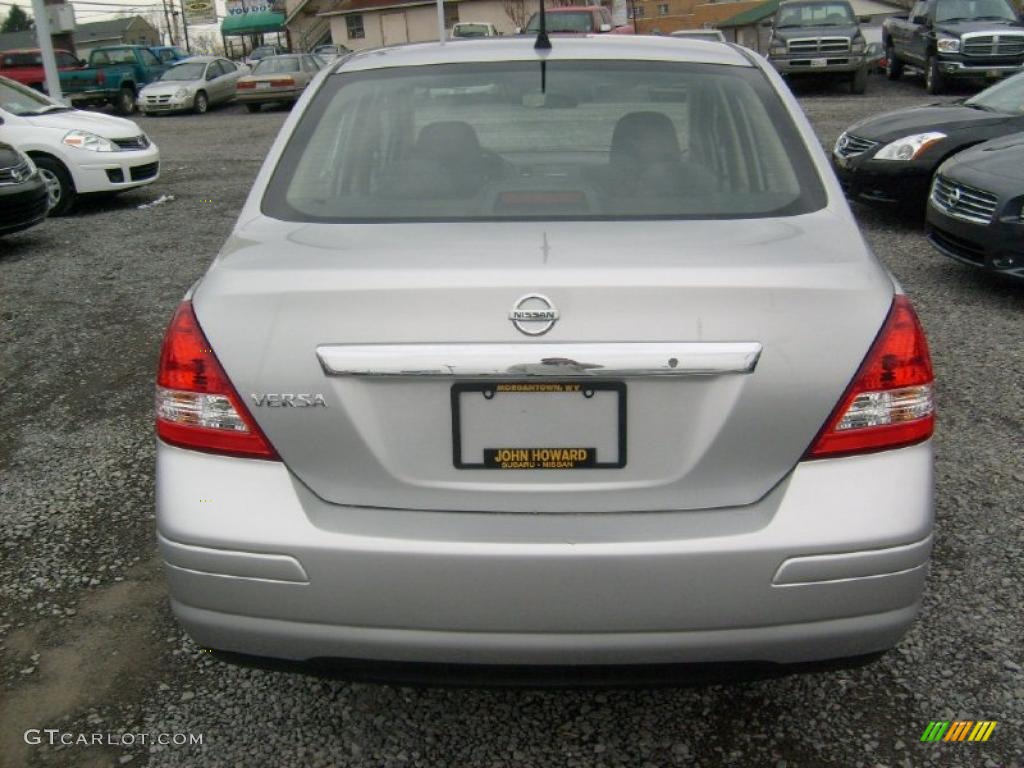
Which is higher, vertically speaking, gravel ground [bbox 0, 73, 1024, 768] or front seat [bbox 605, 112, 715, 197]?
front seat [bbox 605, 112, 715, 197]

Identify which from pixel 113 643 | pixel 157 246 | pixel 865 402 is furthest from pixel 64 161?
pixel 865 402

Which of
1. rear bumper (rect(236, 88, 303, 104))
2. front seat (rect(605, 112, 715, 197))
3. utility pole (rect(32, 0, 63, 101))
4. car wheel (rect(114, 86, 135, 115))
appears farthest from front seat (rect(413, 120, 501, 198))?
car wheel (rect(114, 86, 135, 115))

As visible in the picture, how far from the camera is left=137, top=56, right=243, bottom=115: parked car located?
27672 millimetres

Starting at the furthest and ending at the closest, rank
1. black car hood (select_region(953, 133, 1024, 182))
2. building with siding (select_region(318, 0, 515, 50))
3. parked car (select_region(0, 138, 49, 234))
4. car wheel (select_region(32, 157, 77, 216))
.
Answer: building with siding (select_region(318, 0, 515, 50)) < car wheel (select_region(32, 157, 77, 216)) < parked car (select_region(0, 138, 49, 234)) < black car hood (select_region(953, 133, 1024, 182))

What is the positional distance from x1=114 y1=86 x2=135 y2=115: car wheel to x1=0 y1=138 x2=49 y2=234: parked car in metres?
22.8

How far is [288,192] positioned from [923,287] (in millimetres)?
5507

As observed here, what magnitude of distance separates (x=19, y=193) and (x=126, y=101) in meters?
23.5

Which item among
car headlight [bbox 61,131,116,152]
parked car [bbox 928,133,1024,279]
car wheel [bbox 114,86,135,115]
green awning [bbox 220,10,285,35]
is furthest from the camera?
green awning [bbox 220,10,285,35]

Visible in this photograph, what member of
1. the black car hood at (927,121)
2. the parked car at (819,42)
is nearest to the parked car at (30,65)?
the parked car at (819,42)

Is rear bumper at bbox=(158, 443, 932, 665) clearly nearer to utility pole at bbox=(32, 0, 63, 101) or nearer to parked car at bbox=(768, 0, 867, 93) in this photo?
utility pole at bbox=(32, 0, 63, 101)

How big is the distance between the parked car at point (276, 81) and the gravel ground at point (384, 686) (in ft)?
73.2

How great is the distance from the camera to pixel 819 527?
2119 mm

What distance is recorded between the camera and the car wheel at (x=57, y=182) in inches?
429

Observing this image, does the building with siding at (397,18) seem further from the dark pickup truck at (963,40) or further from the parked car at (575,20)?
the dark pickup truck at (963,40)
